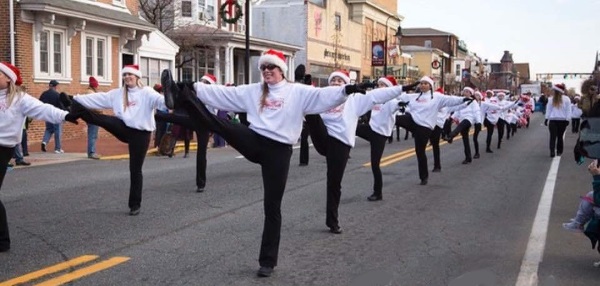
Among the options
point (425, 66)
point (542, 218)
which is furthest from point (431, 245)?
point (425, 66)

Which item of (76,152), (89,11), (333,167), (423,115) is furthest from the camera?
(89,11)

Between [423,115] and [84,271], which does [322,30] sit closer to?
[423,115]

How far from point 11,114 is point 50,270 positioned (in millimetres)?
1718

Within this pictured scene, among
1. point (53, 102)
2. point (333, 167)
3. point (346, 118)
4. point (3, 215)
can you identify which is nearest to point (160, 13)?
point (53, 102)

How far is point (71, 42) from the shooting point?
22.0 meters

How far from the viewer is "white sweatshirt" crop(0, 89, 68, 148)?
6793 mm

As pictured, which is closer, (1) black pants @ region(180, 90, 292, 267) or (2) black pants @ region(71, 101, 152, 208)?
(1) black pants @ region(180, 90, 292, 267)

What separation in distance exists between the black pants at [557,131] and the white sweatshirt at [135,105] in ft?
38.6

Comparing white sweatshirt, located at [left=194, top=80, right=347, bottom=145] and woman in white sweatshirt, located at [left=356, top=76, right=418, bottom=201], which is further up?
white sweatshirt, located at [left=194, top=80, right=347, bottom=145]

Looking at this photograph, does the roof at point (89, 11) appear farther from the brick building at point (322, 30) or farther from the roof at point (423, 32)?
the roof at point (423, 32)

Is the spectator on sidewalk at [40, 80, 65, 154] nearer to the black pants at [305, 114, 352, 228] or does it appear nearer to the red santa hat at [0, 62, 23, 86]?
the red santa hat at [0, 62, 23, 86]

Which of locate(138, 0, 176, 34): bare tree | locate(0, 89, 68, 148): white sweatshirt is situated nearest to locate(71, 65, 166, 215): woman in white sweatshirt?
locate(0, 89, 68, 148): white sweatshirt

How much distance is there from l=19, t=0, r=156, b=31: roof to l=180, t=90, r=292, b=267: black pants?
50.6 ft

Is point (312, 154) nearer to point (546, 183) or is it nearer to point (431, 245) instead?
point (546, 183)
